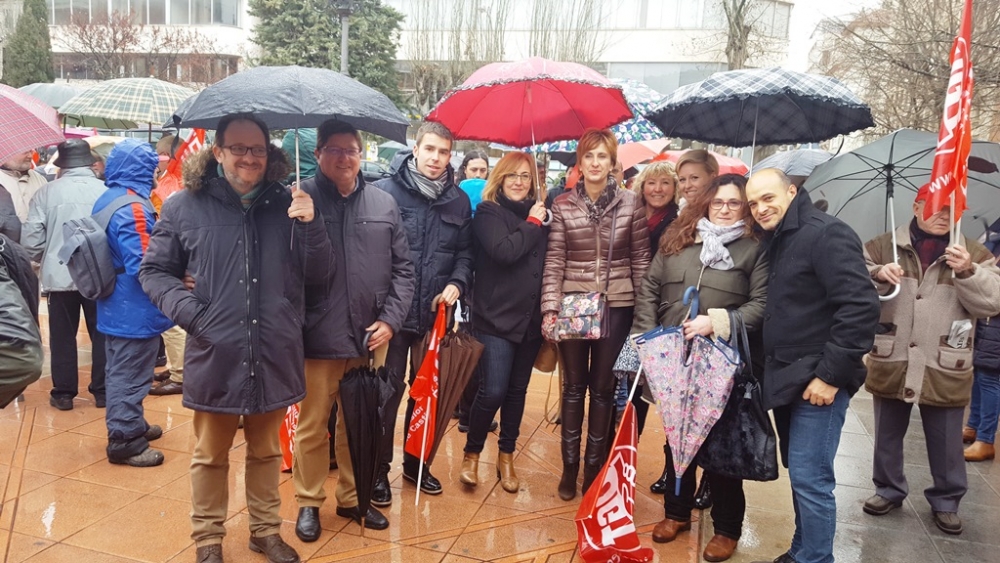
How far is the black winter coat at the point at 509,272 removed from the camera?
399cm

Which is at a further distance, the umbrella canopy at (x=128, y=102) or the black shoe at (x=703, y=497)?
the umbrella canopy at (x=128, y=102)

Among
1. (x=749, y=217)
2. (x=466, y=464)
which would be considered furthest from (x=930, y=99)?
(x=466, y=464)

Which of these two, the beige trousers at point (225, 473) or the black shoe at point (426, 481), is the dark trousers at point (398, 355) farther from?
the beige trousers at point (225, 473)

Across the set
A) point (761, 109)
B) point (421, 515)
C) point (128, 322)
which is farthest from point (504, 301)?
point (128, 322)

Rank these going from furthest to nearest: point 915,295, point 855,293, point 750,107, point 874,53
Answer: point 874,53
point 750,107
point 915,295
point 855,293

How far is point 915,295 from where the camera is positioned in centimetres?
394

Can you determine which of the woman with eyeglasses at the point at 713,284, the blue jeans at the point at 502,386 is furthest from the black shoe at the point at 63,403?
the woman with eyeglasses at the point at 713,284

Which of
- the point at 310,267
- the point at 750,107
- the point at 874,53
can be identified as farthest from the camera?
the point at 874,53

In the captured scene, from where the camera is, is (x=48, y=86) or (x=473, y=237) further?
(x=48, y=86)

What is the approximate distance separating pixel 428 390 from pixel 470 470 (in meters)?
0.68

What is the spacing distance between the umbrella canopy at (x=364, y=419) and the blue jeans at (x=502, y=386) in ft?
2.44

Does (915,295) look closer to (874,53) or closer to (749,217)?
(749,217)

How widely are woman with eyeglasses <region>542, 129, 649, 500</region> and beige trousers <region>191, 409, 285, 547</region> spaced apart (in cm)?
163

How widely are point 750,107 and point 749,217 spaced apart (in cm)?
115
